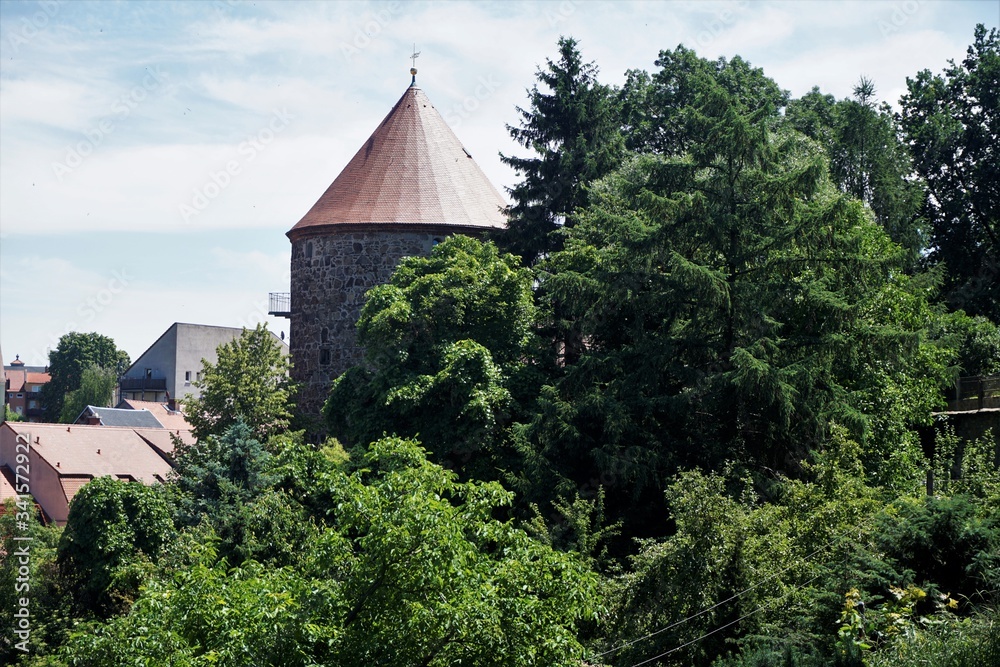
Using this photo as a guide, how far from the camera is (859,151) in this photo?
35.7m

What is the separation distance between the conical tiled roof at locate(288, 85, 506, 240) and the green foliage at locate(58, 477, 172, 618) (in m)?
14.0

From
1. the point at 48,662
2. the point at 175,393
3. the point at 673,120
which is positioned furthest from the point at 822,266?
the point at 175,393

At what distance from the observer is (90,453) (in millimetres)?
41719

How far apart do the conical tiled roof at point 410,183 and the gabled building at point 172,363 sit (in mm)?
36793

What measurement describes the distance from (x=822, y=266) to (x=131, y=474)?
26032 millimetres

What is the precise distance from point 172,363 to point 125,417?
1761 cm

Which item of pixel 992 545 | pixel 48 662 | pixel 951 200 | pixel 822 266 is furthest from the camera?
pixel 951 200

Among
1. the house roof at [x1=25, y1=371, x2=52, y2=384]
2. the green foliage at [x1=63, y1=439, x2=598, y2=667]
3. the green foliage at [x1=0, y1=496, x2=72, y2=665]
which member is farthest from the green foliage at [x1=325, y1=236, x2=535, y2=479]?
the house roof at [x1=25, y1=371, x2=52, y2=384]

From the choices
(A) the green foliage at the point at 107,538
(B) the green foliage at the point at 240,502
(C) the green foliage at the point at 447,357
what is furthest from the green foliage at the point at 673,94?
(A) the green foliage at the point at 107,538

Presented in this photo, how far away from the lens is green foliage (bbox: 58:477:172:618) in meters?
26.3

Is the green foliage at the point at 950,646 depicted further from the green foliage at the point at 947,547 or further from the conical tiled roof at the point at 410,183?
the conical tiled roof at the point at 410,183

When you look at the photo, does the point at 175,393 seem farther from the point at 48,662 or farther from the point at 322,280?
the point at 48,662

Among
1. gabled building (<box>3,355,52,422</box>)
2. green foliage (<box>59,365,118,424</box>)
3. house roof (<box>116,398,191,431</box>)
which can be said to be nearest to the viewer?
house roof (<box>116,398,191,431</box>)

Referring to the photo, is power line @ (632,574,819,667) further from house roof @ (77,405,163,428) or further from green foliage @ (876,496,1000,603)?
house roof @ (77,405,163,428)
